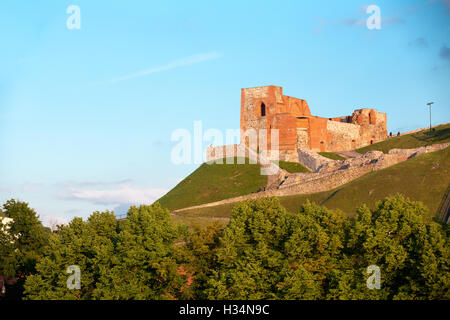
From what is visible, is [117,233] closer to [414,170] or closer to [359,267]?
[359,267]

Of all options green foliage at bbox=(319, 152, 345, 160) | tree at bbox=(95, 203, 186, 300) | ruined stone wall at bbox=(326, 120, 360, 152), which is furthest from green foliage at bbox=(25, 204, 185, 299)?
ruined stone wall at bbox=(326, 120, 360, 152)

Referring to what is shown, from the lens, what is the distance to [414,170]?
7031cm

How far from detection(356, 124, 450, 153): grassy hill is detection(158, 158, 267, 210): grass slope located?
29715 millimetres

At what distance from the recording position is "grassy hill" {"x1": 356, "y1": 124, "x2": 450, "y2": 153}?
102106mm

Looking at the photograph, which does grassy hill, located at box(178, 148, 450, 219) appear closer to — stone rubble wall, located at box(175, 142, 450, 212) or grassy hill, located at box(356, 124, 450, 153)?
stone rubble wall, located at box(175, 142, 450, 212)

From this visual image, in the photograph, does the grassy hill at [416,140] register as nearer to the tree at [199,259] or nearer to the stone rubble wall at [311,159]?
the stone rubble wall at [311,159]

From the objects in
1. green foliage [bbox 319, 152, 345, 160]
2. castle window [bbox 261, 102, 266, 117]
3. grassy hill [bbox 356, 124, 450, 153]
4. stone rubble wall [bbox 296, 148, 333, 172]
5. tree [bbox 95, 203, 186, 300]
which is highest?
castle window [bbox 261, 102, 266, 117]

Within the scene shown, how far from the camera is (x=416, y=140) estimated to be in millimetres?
107000

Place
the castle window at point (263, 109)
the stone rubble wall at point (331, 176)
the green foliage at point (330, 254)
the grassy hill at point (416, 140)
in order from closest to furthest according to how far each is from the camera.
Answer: the green foliage at point (330, 254) < the stone rubble wall at point (331, 176) < the grassy hill at point (416, 140) < the castle window at point (263, 109)

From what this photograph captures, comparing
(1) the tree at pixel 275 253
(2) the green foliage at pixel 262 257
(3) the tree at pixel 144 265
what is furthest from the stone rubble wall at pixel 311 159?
(3) the tree at pixel 144 265

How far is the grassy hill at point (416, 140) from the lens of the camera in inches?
4020

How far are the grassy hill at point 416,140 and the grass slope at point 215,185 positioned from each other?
29.7 meters
